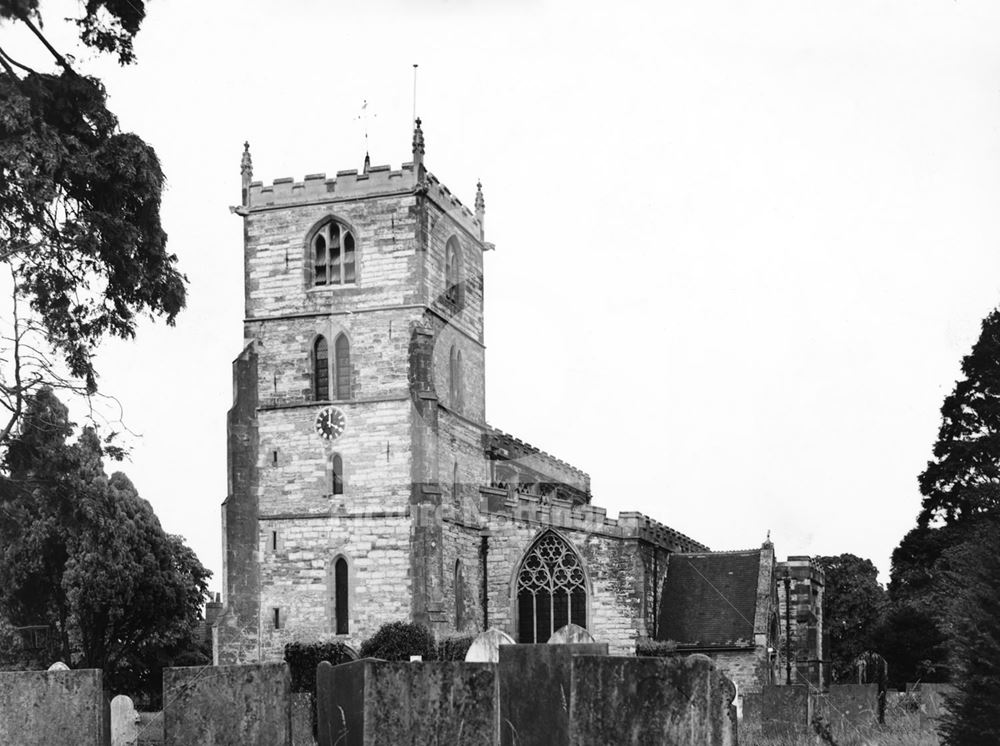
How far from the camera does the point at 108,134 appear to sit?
2066 cm

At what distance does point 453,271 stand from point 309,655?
39.3 feet

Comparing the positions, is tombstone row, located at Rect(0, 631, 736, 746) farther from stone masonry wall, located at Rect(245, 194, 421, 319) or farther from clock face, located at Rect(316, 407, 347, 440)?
stone masonry wall, located at Rect(245, 194, 421, 319)

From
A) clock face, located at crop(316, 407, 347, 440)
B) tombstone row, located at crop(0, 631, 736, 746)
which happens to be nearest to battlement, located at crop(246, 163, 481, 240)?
clock face, located at crop(316, 407, 347, 440)

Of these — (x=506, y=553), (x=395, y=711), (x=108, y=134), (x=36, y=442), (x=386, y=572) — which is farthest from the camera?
(x=506, y=553)

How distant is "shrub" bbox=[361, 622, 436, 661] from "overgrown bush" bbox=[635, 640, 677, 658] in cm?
536

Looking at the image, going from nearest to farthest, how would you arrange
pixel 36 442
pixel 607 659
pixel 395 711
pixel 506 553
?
pixel 607 659, pixel 395 711, pixel 36 442, pixel 506 553

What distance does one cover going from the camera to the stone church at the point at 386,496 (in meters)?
40.1

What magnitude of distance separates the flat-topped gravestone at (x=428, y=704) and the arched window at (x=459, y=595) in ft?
104

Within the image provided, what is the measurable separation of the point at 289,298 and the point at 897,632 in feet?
76.8

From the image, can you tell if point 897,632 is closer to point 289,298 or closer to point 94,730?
point 289,298

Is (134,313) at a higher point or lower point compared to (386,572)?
higher

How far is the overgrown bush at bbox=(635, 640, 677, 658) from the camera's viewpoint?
38938 mm

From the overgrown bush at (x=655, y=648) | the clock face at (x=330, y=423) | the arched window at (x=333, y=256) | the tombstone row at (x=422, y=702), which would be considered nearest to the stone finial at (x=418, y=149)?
the arched window at (x=333, y=256)

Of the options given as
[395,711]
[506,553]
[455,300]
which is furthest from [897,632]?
[395,711]
